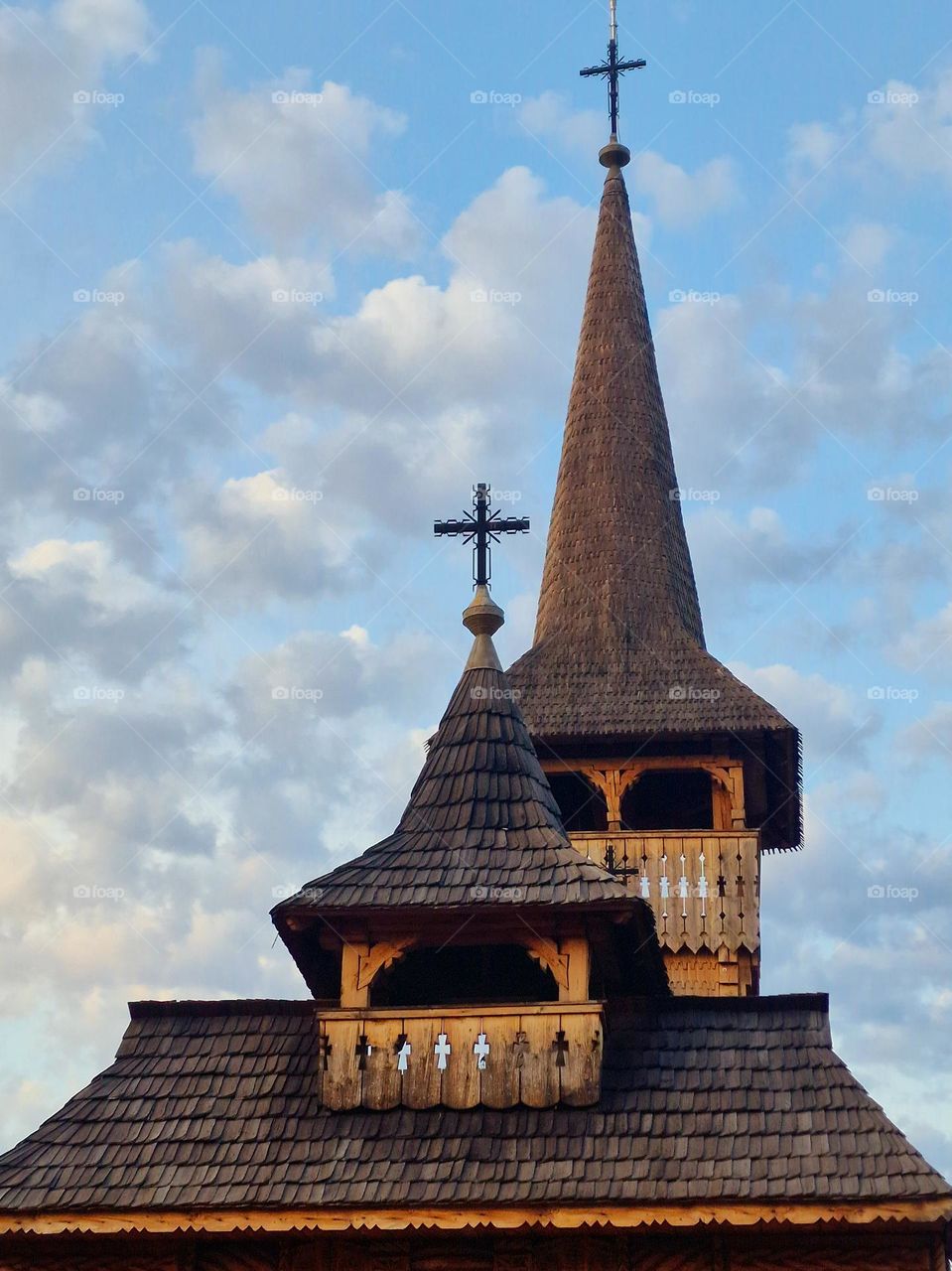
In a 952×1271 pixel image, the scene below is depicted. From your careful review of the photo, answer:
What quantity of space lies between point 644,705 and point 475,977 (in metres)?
9.67

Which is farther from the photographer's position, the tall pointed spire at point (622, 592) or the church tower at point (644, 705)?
the tall pointed spire at point (622, 592)

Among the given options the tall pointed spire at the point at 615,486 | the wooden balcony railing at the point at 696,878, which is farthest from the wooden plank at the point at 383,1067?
the tall pointed spire at the point at 615,486

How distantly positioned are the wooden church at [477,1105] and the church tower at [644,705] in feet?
20.6

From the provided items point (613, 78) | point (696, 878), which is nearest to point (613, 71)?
point (613, 78)

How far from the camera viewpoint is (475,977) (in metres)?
16.9

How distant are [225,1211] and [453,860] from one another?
120 inches

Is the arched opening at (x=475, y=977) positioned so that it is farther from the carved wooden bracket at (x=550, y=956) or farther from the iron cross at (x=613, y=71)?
the iron cross at (x=613, y=71)

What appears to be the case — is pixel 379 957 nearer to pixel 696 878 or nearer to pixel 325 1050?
pixel 325 1050

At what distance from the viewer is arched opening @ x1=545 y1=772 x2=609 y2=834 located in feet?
85.3

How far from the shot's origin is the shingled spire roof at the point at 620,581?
25.9 metres

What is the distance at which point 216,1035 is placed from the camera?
15.8 meters

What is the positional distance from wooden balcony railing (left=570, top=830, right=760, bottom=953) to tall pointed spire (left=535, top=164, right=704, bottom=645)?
3.56 metres
